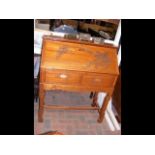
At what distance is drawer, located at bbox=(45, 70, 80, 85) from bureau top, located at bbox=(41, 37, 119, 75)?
2.8 inches

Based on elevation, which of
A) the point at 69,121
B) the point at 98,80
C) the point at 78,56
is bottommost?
the point at 69,121

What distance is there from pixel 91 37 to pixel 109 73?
0.74 m

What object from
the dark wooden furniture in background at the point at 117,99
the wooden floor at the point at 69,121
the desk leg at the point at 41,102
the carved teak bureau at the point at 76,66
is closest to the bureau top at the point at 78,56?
the carved teak bureau at the point at 76,66

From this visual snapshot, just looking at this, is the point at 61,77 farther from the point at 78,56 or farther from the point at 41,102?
the point at 41,102

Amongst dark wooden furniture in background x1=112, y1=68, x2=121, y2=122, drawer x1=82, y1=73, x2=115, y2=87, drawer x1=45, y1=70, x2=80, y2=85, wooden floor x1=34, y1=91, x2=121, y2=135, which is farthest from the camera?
dark wooden furniture in background x1=112, y1=68, x2=121, y2=122

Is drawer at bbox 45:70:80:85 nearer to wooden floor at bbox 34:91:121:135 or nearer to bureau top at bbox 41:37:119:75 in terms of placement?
bureau top at bbox 41:37:119:75

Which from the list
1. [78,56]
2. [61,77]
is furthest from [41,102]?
[78,56]

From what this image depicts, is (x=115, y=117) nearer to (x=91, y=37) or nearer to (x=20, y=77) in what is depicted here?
(x=91, y=37)

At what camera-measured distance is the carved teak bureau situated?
7.45 feet

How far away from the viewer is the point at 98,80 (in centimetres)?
244

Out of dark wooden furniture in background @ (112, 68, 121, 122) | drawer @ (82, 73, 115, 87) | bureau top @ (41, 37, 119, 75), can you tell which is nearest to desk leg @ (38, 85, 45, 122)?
bureau top @ (41, 37, 119, 75)

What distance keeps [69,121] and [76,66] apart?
1023mm

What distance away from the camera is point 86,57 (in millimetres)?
2387

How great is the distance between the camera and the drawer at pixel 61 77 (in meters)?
2.27
